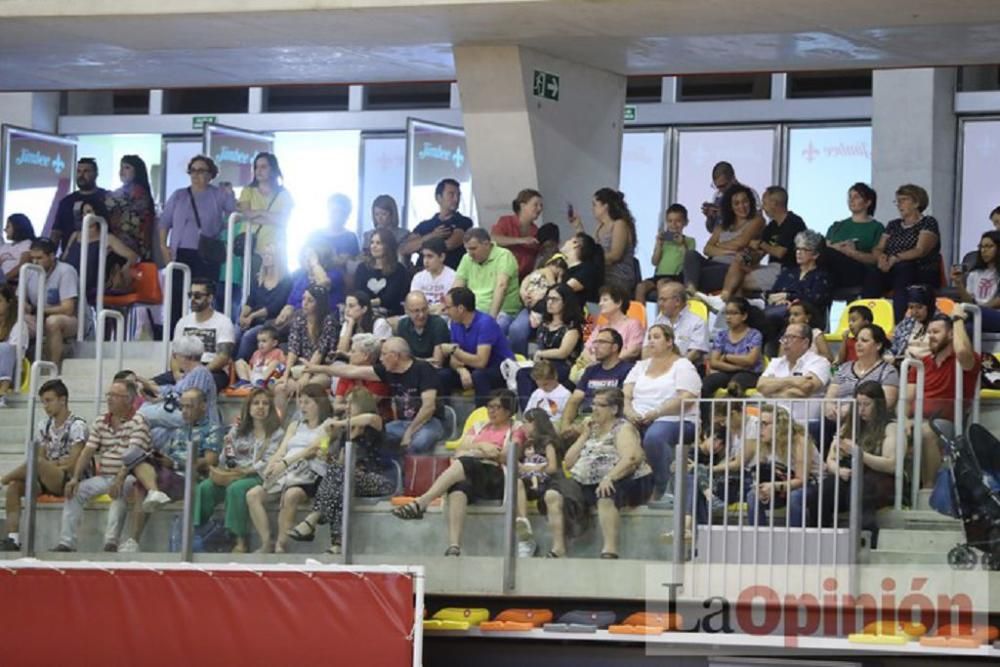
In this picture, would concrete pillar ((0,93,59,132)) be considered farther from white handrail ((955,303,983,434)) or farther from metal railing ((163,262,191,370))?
white handrail ((955,303,983,434))

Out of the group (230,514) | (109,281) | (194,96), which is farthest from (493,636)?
(194,96)

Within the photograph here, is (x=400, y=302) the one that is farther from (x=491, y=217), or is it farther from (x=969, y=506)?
(x=969, y=506)

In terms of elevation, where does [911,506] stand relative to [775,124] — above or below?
below

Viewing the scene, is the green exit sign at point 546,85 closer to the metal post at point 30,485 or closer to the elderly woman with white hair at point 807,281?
the elderly woman with white hair at point 807,281

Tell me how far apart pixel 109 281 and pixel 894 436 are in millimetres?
8369

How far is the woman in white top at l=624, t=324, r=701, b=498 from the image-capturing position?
42.1 feet

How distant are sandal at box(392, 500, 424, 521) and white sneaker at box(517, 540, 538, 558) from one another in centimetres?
68

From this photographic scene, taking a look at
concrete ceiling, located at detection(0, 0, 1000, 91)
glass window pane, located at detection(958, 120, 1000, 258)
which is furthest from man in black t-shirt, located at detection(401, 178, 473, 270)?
glass window pane, located at detection(958, 120, 1000, 258)

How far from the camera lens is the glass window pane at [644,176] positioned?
25359 millimetres

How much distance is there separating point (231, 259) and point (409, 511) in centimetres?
527

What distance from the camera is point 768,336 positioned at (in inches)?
584

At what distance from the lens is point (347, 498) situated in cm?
1345

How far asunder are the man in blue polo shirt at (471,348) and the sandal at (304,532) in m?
1.66

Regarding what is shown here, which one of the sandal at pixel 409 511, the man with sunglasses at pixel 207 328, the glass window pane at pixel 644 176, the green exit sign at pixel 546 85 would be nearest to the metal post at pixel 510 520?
the sandal at pixel 409 511
